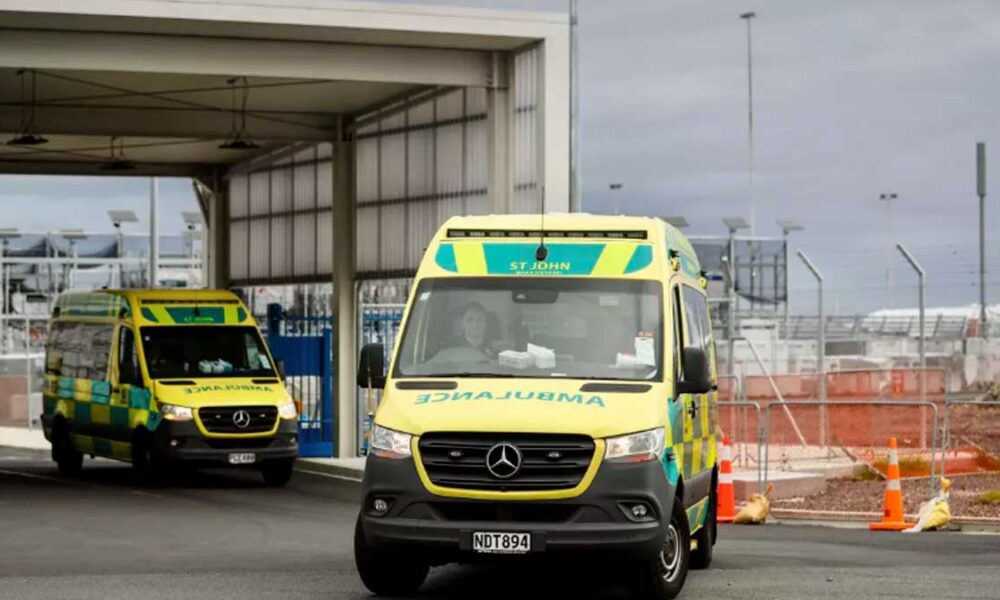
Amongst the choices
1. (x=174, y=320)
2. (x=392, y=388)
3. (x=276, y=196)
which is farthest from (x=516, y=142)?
(x=392, y=388)

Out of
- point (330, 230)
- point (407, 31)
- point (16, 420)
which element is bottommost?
point (16, 420)

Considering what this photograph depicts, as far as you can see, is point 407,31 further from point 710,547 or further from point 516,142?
point 710,547

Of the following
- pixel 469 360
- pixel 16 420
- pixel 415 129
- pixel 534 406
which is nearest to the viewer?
pixel 534 406

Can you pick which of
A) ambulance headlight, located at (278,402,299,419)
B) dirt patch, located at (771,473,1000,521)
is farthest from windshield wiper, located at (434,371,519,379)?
ambulance headlight, located at (278,402,299,419)

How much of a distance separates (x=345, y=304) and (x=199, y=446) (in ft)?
21.9

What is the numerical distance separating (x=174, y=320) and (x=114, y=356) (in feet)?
3.64

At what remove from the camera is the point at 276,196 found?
35.8m

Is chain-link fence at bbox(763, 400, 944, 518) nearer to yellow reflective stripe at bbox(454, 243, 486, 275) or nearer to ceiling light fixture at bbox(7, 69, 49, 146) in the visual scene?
yellow reflective stripe at bbox(454, 243, 486, 275)

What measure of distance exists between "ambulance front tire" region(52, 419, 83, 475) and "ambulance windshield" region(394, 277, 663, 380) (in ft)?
55.0

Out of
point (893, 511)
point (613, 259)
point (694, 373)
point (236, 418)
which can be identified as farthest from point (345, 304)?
point (694, 373)

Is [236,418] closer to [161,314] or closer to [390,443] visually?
[161,314]

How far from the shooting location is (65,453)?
28.6 metres

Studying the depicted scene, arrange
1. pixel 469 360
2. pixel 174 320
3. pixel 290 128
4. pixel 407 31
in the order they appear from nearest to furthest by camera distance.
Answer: pixel 469 360
pixel 407 31
pixel 174 320
pixel 290 128

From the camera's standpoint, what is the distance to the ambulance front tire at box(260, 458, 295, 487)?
26.0 meters
